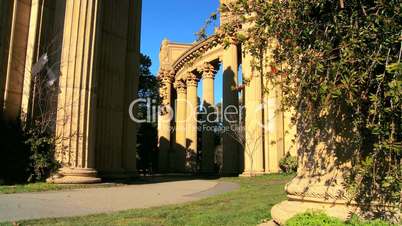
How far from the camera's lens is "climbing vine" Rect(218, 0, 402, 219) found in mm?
4227

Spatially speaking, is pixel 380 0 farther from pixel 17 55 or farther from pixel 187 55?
pixel 187 55

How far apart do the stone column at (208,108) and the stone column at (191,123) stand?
1929 mm

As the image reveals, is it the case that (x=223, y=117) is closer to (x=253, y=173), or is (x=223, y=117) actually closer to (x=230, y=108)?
(x=230, y=108)

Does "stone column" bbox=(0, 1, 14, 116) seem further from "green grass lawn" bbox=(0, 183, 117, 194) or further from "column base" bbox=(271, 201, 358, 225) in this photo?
"column base" bbox=(271, 201, 358, 225)

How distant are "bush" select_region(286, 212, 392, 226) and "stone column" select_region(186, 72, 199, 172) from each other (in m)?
42.6

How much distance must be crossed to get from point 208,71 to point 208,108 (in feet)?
13.0

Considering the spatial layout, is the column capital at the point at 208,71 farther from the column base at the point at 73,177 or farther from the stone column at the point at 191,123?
the column base at the point at 73,177

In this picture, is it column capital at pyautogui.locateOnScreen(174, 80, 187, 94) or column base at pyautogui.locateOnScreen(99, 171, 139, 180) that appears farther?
column capital at pyautogui.locateOnScreen(174, 80, 187, 94)

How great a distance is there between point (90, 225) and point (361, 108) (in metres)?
4.67

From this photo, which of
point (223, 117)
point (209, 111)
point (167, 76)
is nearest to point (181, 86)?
point (167, 76)

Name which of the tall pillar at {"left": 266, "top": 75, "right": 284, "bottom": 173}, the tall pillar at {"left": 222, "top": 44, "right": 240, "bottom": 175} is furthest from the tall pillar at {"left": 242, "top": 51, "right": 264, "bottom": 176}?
the tall pillar at {"left": 222, "top": 44, "right": 240, "bottom": 175}

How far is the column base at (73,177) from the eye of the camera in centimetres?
1544

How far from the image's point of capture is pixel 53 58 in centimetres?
1730

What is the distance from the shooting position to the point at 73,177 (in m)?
15.9
